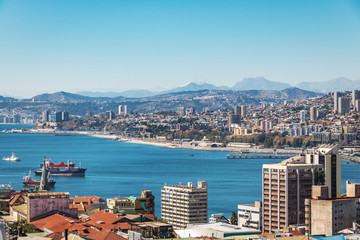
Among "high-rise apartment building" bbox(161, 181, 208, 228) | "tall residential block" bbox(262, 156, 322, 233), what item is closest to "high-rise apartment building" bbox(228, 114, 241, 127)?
"high-rise apartment building" bbox(161, 181, 208, 228)

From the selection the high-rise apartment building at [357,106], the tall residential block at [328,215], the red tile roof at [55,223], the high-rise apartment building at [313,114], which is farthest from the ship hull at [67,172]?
the high-rise apartment building at [357,106]

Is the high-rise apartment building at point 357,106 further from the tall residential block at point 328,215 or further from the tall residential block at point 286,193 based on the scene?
the tall residential block at point 328,215

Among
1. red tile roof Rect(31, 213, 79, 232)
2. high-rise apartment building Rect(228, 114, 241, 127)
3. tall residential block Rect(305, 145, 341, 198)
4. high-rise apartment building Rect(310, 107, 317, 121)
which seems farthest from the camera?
high-rise apartment building Rect(228, 114, 241, 127)

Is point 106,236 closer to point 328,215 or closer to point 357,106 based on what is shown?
point 328,215

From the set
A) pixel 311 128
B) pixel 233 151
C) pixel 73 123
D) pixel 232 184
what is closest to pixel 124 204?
pixel 232 184

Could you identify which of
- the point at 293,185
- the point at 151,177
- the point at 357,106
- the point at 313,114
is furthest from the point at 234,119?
the point at 293,185

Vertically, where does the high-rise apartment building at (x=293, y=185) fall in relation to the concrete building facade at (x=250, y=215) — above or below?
above

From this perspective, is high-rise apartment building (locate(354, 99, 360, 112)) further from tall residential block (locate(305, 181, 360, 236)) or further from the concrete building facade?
tall residential block (locate(305, 181, 360, 236))
